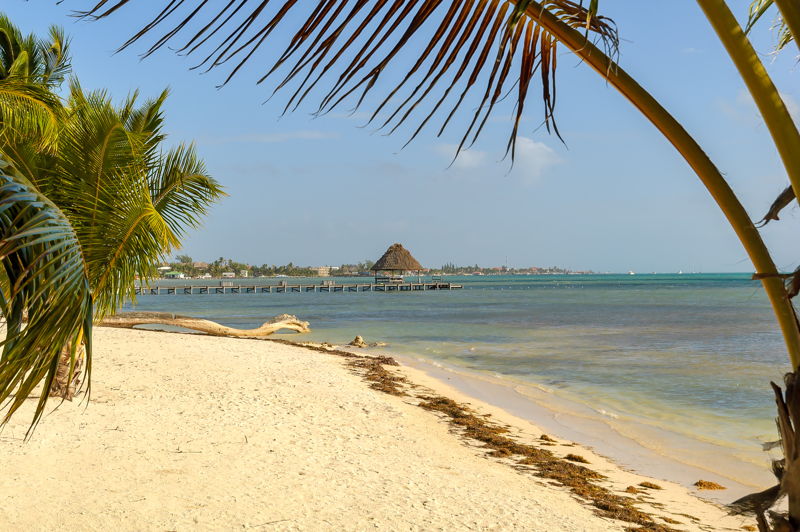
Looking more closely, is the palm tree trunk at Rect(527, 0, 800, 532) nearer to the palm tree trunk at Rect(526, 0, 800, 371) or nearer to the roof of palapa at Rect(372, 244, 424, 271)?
the palm tree trunk at Rect(526, 0, 800, 371)

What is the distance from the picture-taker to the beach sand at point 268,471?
4109 mm

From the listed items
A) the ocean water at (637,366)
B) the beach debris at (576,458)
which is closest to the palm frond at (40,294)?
the beach debris at (576,458)

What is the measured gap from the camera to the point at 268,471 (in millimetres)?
4996

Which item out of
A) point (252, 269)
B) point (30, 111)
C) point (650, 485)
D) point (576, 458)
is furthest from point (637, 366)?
point (252, 269)

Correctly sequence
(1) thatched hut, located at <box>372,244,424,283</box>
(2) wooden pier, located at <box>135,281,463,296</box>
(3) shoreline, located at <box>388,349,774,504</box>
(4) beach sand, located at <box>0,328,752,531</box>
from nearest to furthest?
1. (4) beach sand, located at <box>0,328,752,531</box>
2. (3) shoreline, located at <box>388,349,774,504</box>
3. (1) thatched hut, located at <box>372,244,424,283</box>
4. (2) wooden pier, located at <box>135,281,463,296</box>

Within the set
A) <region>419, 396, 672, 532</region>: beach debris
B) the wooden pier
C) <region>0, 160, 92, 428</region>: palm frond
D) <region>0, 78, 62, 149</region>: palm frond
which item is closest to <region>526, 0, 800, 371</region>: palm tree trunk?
<region>0, 160, 92, 428</region>: palm frond

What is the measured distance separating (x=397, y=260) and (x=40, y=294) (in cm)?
5779

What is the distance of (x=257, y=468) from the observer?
505cm

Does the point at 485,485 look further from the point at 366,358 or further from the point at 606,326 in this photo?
the point at 606,326

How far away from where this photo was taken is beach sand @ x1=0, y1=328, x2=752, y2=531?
4.11 metres

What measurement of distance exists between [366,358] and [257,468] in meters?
9.11

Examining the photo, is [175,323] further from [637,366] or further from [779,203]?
[779,203]

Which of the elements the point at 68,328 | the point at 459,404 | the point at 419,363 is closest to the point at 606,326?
the point at 419,363

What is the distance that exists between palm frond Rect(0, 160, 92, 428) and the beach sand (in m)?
1.92
